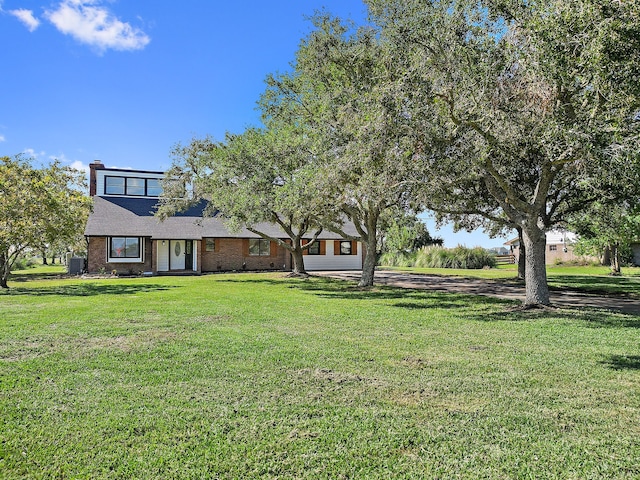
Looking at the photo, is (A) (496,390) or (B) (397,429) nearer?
(B) (397,429)

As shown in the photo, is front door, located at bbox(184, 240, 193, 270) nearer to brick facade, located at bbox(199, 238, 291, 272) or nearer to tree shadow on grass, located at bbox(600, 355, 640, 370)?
brick facade, located at bbox(199, 238, 291, 272)

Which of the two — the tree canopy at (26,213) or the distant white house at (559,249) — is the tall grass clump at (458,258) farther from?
the tree canopy at (26,213)

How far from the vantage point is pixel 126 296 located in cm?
1409

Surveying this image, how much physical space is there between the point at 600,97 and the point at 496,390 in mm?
5807

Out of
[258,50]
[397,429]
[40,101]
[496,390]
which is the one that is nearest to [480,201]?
[258,50]

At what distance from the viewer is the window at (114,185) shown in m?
30.8

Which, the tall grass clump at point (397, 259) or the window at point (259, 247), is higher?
the window at point (259, 247)

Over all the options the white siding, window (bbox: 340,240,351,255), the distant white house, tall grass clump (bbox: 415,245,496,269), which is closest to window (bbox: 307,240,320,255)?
the white siding

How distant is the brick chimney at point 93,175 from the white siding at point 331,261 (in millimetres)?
15626

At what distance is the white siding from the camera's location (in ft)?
107

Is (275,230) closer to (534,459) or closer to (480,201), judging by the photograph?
(480,201)

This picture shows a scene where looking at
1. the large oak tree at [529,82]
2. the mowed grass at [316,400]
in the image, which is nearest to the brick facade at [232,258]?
the large oak tree at [529,82]

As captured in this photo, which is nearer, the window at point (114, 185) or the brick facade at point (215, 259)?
the brick facade at point (215, 259)

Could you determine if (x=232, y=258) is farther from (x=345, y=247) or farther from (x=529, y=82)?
(x=529, y=82)
